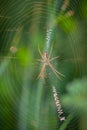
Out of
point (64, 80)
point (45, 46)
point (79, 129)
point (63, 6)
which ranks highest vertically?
point (63, 6)

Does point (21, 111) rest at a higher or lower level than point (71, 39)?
lower

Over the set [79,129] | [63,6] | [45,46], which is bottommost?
[79,129]

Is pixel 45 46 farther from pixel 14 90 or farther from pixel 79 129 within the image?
pixel 79 129

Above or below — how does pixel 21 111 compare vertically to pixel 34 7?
below

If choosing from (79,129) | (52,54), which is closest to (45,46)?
(52,54)

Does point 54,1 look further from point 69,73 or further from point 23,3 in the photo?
point 69,73

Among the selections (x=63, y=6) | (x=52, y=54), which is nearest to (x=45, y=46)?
(x=52, y=54)
